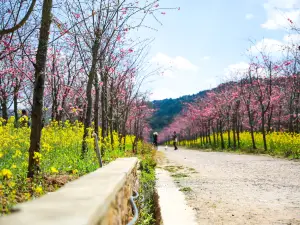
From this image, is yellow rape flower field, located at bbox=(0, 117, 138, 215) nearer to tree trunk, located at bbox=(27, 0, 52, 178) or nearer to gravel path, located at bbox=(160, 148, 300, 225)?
tree trunk, located at bbox=(27, 0, 52, 178)

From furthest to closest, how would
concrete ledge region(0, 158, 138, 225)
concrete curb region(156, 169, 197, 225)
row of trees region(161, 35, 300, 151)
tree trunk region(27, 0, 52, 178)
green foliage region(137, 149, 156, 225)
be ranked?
1. row of trees region(161, 35, 300, 151)
2. green foliage region(137, 149, 156, 225)
3. tree trunk region(27, 0, 52, 178)
4. concrete curb region(156, 169, 197, 225)
5. concrete ledge region(0, 158, 138, 225)

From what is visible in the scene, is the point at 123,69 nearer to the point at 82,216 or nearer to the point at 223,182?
the point at 223,182

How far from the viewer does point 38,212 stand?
1.79 meters

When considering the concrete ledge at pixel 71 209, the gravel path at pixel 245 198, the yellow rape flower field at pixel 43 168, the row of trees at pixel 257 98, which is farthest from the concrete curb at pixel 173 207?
the row of trees at pixel 257 98

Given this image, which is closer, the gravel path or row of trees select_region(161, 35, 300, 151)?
the gravel path

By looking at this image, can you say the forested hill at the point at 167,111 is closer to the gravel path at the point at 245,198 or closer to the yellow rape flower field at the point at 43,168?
the yellow rape flower field at the point at 43,168

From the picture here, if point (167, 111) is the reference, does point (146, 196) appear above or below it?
below

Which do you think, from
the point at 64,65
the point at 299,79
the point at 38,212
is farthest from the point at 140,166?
the point at 299,79

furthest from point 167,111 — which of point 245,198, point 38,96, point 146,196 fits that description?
point 38,96

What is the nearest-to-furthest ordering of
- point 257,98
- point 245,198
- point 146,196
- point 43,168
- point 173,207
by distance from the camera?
1. point 173,207
2. point 245,198
3. point 43,168
4. point 146,196
5. point 257,98

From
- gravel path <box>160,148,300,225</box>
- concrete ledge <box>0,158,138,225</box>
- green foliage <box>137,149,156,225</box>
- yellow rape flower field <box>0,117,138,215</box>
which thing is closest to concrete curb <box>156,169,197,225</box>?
gravel path <box>160,148,300,225</box>

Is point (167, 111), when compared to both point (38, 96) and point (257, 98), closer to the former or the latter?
point (257, 98)

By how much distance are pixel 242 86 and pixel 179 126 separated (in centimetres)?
4470

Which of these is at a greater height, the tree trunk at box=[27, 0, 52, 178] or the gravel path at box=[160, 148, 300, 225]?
the tree trunk at box=[27, 0, 52, 178]
